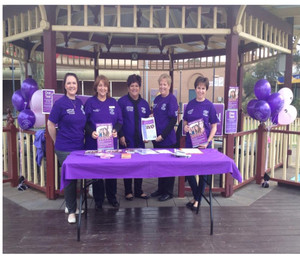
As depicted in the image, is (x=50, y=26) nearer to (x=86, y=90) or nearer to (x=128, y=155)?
(x=128, y=155)

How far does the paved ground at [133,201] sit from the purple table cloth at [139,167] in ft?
4.03

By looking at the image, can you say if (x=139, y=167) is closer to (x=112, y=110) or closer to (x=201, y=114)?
(x=112, y=110)

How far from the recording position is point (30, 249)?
2.77 meters

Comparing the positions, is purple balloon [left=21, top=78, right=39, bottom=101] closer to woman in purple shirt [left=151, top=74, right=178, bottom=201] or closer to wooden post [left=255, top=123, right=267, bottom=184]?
woman in purple shirt [left=151, top=74, right=178, bottom=201]

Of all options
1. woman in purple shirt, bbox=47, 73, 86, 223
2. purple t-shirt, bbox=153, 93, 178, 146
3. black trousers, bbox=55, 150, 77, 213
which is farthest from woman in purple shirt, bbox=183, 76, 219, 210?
black trousers, bbox=55, 150, 77, 213

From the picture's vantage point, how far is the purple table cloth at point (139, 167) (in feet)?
8.99

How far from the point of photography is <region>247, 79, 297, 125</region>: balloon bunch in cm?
458

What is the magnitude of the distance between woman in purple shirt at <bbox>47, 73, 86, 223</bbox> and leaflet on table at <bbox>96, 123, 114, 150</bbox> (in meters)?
0.31

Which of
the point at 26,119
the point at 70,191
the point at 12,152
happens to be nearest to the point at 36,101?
the point at 26,119

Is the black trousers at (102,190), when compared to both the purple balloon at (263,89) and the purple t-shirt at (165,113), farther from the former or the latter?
the purple balloon at (263,89)

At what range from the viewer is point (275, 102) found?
471 centimetres

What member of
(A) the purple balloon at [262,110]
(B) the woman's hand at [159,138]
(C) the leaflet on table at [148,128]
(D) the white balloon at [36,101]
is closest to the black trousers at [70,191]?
(C) the leaflet on table at [148,128]

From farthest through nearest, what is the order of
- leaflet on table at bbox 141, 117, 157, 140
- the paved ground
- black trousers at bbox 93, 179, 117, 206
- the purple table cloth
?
the paved ground, black trousers at bbox 93, 179, 117, 206, leaflet on table at bbox 141, 117, 157, 140, the purple table cloth

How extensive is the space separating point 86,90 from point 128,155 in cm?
2156
